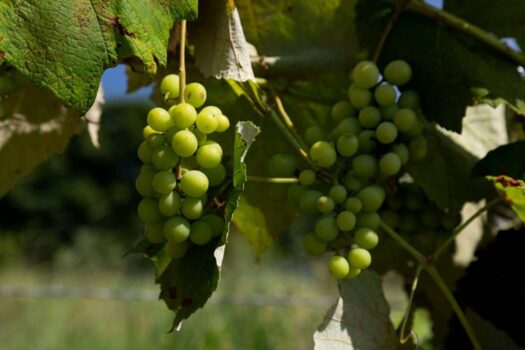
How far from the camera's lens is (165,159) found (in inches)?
21.4

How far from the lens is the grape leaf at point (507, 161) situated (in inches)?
26.9

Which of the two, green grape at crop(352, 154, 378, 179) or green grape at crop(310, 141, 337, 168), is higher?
green grape at crop(310, 141, 337, 168)

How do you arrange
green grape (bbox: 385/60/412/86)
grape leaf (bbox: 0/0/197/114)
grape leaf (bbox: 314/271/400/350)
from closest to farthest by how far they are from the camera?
grape leaf (bbox: 0/0/197/114) → grape leaf (bbox: 314/271/400/350) → green grape (bbox: 385/60/412/86)

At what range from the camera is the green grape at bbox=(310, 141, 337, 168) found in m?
0.63

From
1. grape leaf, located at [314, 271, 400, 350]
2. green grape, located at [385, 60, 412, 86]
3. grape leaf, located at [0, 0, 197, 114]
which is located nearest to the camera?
grape leaf, located at [0, 0, 197, 114]

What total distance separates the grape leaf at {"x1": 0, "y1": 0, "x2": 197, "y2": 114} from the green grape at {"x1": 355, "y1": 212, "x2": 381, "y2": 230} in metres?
0.25

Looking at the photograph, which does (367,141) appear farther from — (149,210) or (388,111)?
(149,210)

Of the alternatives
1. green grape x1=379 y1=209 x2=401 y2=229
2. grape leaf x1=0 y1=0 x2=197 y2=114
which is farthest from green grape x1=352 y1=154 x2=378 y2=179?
grape leaf x1=0 y1=0 x2=197 y2=114

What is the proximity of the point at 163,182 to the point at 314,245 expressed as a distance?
156 millimetres

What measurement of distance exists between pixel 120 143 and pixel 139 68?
544 inches

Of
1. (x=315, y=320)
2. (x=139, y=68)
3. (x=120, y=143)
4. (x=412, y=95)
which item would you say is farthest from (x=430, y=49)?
(x=120, y=143)

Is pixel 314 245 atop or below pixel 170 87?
below

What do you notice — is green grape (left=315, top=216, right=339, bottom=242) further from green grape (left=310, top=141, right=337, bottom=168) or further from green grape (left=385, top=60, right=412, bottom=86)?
green grape (left=385, top=60, right=412, bottom=86)

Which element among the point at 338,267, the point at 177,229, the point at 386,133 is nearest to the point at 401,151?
the point at 386,133
